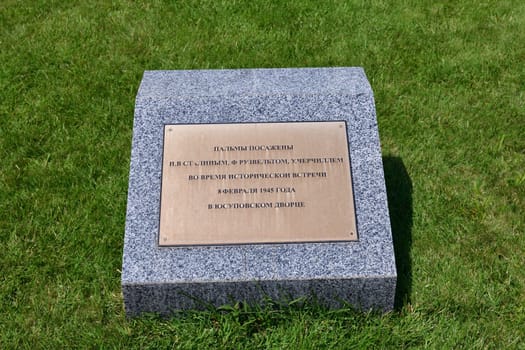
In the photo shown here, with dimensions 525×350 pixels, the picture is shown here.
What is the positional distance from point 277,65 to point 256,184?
82.8 inches

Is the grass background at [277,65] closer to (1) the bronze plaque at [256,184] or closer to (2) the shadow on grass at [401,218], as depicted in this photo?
(2) the shadow on grass at [401,218]

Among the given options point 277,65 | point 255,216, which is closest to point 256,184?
point 255,216

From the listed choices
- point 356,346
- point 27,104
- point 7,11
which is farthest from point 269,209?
point 7,11

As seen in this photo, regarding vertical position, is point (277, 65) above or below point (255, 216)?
below

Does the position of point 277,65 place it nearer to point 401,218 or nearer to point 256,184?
point 401,218

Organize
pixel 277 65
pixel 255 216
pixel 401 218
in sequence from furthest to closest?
pixel 277 65, pixel 401 218, pixel 255 216

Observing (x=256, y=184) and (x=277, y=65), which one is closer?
(x=256, y=184)

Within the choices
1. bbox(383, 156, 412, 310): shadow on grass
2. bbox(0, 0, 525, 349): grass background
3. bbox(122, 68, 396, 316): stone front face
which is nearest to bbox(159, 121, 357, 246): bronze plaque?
bbox(122, 68, 396, 316): stone front face

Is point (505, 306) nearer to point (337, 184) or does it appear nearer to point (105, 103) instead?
point (337, 184)

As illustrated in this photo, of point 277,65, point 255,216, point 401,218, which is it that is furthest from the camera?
point 277,65

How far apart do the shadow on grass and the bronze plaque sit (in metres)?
0.57

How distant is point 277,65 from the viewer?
4977 mm

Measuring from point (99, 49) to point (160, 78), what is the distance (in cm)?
189

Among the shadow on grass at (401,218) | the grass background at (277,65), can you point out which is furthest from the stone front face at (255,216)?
the shadow on grass at (401,218)
